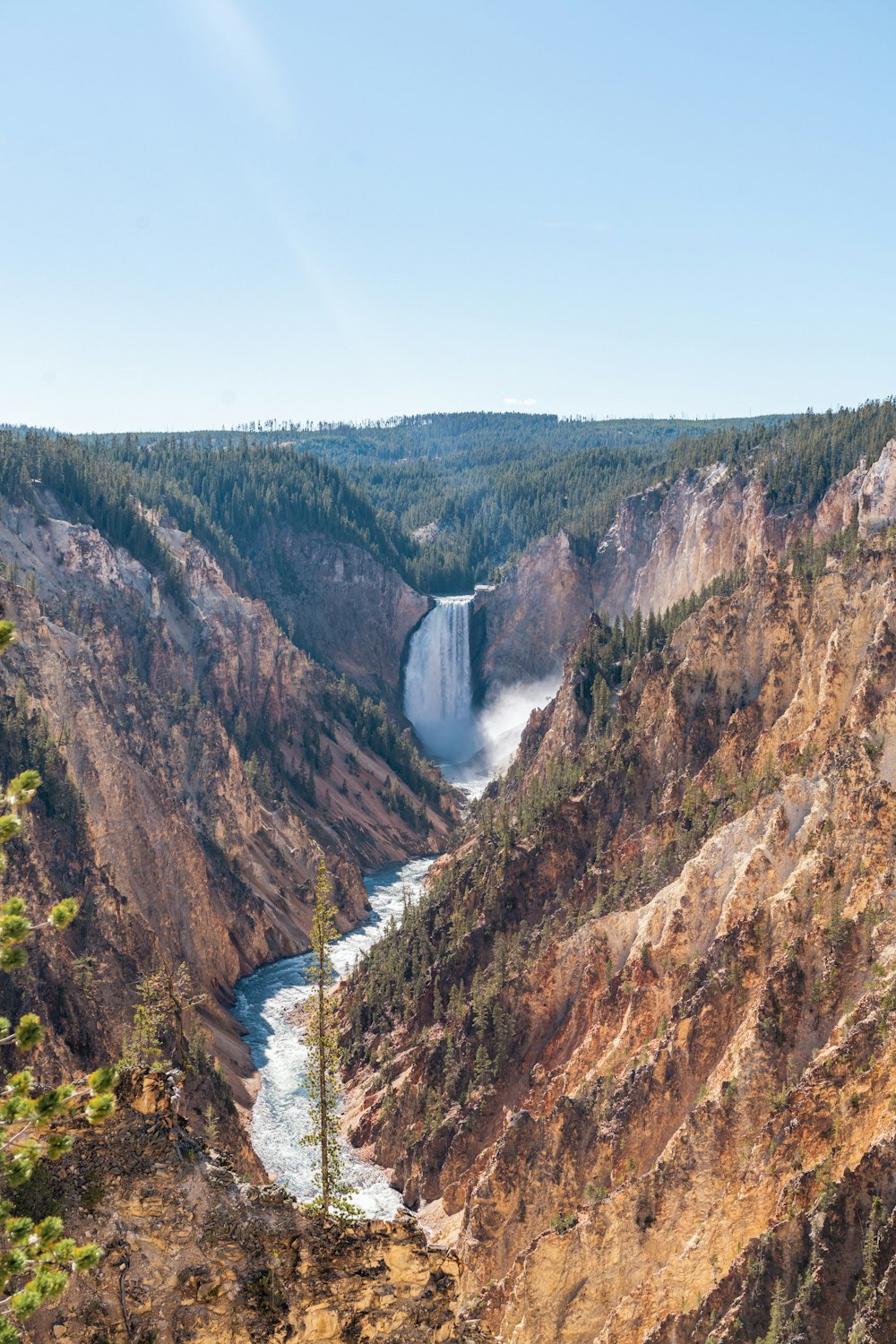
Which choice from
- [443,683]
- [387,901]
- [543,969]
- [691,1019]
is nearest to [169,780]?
[387,901]

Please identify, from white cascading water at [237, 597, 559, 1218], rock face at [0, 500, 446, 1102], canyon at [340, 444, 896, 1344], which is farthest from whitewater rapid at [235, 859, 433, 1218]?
canyon at [340, 444, 896, 1344]

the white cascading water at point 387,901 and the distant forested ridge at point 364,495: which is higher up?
the distant forested ridge at point 364,495

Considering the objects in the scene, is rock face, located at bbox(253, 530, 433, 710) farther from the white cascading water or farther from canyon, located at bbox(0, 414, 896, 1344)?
canyon, located at bbox(0, 414, 896, 1344)

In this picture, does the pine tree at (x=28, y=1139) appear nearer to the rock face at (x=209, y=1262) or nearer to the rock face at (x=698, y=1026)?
the rock face at (x=209, y=1262)

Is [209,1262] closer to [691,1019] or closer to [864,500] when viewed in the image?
[691,1019]

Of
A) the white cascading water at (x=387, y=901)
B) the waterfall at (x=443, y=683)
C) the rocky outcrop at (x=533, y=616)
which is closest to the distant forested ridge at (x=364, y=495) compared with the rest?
the rocky outcrop at (x=533, y=616)

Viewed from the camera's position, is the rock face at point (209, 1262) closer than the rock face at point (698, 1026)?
Yes
